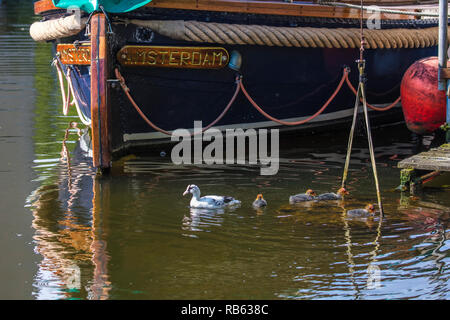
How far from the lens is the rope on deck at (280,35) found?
898cm

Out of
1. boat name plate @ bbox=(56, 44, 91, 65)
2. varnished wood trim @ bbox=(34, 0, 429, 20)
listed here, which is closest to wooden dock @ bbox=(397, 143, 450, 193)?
varnished wood trim @ bbox=(34, 0, 429, 20)

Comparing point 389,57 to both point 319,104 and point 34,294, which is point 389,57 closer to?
point 319,104

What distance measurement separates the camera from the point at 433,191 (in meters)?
8.06

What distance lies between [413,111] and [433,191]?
2648mm

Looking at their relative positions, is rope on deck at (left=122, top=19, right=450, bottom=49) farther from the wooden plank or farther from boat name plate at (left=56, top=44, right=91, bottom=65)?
the wooden plank

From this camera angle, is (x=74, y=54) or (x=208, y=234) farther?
(x=74, y=54)

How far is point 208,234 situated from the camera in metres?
6.58

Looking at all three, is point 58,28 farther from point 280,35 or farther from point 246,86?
point 280,35

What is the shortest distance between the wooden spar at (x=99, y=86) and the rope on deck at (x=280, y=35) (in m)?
0.41

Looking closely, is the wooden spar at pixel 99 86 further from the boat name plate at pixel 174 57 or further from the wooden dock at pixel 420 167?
the wooden dock at pixel 420 167

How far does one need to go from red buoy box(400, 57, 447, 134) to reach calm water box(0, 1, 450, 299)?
608 millimetres

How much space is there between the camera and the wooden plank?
25.5 feet

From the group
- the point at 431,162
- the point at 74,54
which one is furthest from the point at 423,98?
the point at 74,54

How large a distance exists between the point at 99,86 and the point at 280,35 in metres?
2.37
